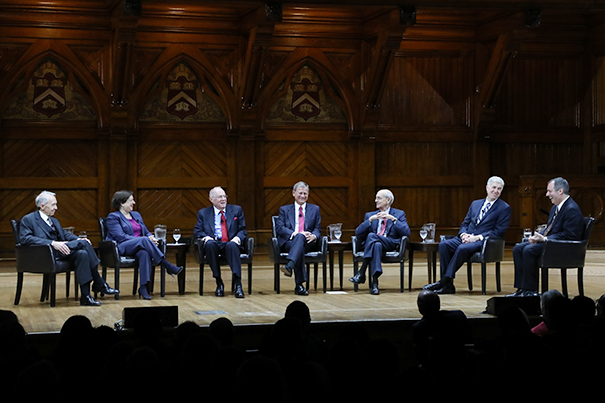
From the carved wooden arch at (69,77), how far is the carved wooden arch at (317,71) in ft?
6.26

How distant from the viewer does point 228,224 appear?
8.14m

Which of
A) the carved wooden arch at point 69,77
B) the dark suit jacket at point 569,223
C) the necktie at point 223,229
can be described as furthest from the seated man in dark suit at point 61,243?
the dark suit jacket at point 569,223

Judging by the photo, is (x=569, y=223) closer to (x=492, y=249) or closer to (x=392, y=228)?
(x=492, y=249)

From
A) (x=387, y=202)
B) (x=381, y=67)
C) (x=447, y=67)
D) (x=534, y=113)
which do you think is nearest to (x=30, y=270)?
(x=387, y=202)

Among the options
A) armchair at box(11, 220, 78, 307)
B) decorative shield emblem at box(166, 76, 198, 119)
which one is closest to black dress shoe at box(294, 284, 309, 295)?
armchair at box(11, 220, 78, 307)

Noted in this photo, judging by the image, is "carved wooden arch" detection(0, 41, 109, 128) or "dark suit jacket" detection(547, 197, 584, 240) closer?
"dark suit jacket" detection(547, 197, 584, 240)

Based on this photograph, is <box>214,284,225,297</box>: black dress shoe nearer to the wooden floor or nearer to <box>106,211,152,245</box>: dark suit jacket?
the wooden floor

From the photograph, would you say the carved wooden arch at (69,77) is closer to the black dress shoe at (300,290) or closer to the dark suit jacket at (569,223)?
the black dress shoe at (300,290)

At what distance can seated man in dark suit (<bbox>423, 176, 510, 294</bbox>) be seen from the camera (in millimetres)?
7820

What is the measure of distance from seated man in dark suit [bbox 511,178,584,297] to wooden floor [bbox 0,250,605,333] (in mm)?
420

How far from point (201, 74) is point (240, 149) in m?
1.02

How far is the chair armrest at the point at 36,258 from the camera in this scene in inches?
281

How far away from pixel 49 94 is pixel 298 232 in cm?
375

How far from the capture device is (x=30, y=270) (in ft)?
23.5
